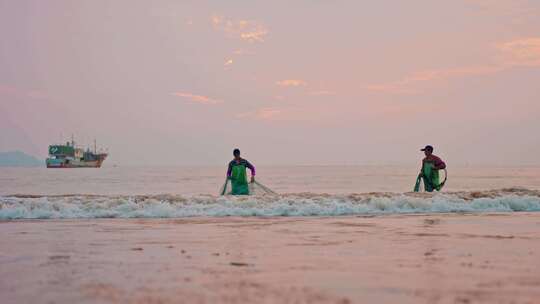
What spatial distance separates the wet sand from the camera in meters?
5.83

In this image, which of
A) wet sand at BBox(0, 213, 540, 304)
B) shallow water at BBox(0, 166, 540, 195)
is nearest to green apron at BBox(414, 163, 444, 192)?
wet sand at BBox(0, 213, 540, 304)

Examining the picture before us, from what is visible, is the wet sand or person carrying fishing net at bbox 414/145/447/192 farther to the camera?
person carrying fishing net at bbox 414/145/447/192

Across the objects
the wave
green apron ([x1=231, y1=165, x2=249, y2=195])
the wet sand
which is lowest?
the wet sand

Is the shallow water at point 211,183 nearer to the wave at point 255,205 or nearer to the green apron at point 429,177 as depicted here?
the wave at point 255,205

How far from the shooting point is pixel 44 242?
10109 millimetres

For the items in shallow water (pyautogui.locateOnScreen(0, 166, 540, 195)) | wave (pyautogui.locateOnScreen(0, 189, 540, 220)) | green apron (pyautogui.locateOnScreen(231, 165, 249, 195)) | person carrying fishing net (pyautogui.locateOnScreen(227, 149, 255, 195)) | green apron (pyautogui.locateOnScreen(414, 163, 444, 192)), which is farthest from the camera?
shallow water (pyautogui.locateOnScreen(0, 166, 540, 195))

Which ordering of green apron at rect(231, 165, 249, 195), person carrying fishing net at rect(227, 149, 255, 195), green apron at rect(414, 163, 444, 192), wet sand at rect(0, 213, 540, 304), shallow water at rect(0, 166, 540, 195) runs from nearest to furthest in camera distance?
wet sand at rect(0, 213, 540, 304) → person carrying fishing net at rect(227, 149, 255, 195) → green apron at rect(231, 165, 249, 195) → green apron at rect(414, 163, 444, 192) → shallow water at rect(0, 166, 540, 195)

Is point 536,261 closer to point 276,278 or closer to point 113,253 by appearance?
point 276,278

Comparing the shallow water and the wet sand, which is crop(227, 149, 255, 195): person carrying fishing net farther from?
the shallow water

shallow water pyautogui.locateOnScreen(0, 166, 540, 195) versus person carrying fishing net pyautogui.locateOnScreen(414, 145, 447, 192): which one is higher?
person carrying fishing net pyautogui.locateOnScreen(414, 145, 447, 192)

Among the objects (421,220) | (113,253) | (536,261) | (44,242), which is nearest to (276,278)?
(113,253)

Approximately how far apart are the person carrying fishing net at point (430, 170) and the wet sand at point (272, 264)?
180 inches

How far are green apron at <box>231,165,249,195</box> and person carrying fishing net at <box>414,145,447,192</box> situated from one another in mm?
5403

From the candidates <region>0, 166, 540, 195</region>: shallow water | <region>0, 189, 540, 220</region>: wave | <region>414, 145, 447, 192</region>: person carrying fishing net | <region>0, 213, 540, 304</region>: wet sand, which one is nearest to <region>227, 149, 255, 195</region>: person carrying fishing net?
<region>0, 189, 540, 220</region>: wave
